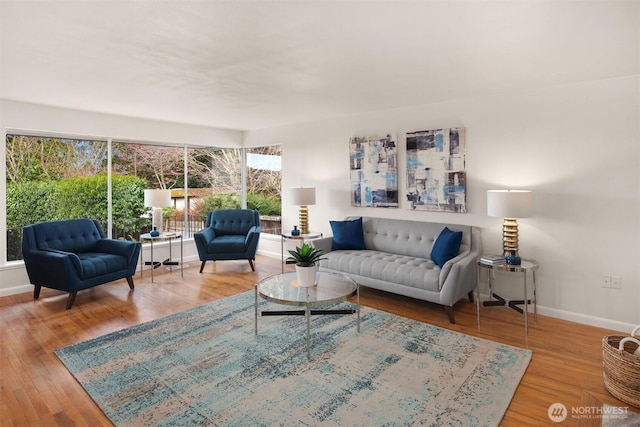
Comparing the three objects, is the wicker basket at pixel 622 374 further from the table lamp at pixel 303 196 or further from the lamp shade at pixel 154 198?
the lamp shade at pixel 154 198

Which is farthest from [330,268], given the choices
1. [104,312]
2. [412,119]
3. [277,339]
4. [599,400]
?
[599,400]

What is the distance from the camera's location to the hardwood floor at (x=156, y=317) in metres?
2.23

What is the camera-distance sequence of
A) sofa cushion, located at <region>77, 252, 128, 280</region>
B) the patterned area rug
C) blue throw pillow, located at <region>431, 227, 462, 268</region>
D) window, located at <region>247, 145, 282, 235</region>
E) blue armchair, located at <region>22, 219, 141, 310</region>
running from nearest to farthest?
1. the patterned area rug
2. blue throw pillow, located at <region>431, 227, 462, 268</region>
3. blue armchair, located at <region>22, 219, 141, 310</region>
4. sofa cushion, located at <region>77, 252, 128, 280</region>
5. window, located at <region>247, 145, 282, 235</region>

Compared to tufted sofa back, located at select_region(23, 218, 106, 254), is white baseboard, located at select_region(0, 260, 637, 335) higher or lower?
lower

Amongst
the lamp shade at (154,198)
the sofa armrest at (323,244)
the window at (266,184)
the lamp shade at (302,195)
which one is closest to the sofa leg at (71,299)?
the lamp shade at (154,198)

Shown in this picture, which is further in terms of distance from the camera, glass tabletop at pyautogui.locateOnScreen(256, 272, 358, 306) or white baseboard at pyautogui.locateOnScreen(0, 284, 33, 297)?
white baseboard at pyautogui.locateOnScreen(0, 284, 33, 297)

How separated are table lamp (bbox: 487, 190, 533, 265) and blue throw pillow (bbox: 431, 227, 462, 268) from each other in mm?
441

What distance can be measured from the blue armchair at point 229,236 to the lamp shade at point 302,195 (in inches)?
32.4

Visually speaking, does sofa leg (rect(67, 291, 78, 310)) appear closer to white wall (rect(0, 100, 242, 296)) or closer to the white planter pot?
white wall (rect(0, 100, 242, 296))

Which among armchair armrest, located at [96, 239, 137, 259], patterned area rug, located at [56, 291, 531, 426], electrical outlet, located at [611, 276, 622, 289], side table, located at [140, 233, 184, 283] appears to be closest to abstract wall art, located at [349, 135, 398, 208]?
patterned area rug, located at [56, 291, 531, 426]

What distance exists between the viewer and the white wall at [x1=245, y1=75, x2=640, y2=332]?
3273mm

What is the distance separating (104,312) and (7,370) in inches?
46.0

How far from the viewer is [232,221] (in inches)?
237

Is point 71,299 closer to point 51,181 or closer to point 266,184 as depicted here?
point 51,181
